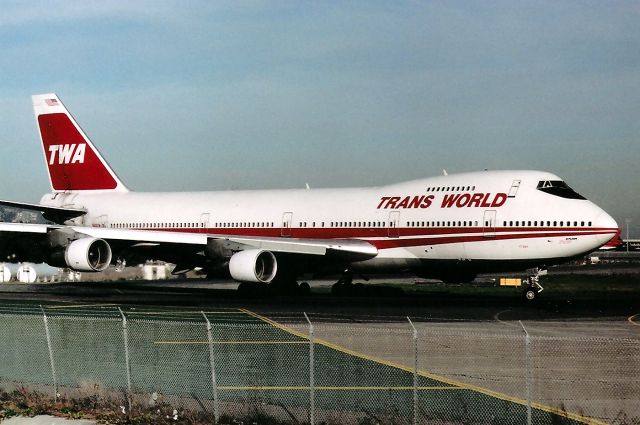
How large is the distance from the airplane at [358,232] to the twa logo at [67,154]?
5.92 m

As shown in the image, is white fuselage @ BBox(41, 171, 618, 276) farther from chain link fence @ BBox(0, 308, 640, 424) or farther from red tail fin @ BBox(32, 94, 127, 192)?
chain link fence @ BBox(0, 308, 640, 424)

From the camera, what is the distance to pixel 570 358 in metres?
20.6

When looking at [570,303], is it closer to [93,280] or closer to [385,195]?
[385,195]

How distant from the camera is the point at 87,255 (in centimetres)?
3872

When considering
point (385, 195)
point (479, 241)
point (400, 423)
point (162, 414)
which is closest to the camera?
point (400, 423)

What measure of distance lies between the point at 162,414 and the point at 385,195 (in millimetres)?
26574

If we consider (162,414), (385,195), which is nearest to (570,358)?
(162,414)

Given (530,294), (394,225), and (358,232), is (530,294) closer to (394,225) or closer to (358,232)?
(394,225)

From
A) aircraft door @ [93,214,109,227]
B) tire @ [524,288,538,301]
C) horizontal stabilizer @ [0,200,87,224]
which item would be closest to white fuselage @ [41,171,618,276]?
tire @ [524,288,538,301]

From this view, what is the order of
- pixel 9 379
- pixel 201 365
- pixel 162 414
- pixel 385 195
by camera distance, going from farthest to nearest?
pixel 385 195 → pixel 201 365 → pixel 9 379 → pixel 162 414

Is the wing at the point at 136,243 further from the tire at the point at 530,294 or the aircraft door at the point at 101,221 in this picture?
the aircraft door at the point at 101,221

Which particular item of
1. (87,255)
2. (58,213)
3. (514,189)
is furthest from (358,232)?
(58,213)

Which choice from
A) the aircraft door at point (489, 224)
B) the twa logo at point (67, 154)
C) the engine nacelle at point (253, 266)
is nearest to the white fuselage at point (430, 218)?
the aircraft door at point (489, 224)

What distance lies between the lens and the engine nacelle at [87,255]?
38.7 m
